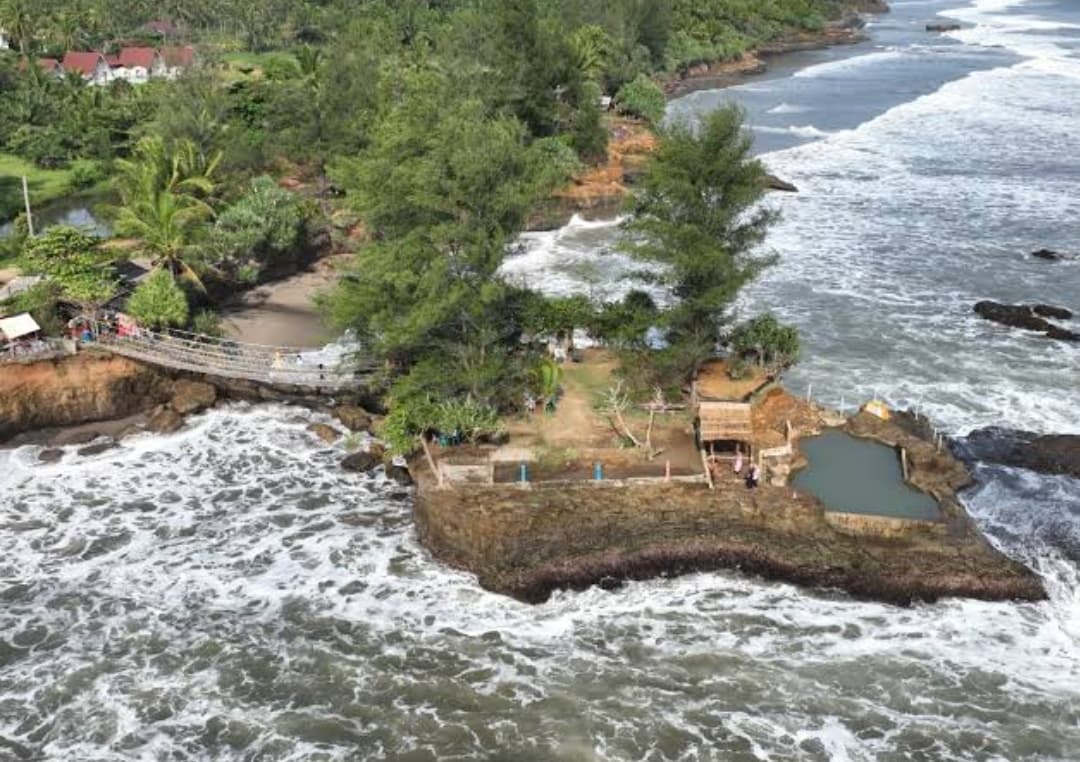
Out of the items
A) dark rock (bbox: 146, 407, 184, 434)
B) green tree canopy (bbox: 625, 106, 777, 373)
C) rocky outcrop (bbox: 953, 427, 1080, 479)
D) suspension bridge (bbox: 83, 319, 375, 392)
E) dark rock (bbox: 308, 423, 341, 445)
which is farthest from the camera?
suspension bridge (bbox: 83, 319, 375, 392)

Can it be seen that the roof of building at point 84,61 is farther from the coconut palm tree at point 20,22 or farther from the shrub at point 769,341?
the shrub at point 769,341

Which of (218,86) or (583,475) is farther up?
(218,86)

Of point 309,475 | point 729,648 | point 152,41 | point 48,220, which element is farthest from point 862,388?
point 152,41

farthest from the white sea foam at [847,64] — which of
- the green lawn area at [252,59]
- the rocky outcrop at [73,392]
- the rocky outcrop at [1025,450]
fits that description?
the rocky outcrop at [73,392]

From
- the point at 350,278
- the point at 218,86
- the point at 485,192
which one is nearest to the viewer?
the point at 485,192

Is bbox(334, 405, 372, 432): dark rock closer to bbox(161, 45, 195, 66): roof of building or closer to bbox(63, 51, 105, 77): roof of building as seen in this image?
bbox(161, 45, 195, 66): roof of building

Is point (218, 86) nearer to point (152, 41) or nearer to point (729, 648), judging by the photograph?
point (152, 41)

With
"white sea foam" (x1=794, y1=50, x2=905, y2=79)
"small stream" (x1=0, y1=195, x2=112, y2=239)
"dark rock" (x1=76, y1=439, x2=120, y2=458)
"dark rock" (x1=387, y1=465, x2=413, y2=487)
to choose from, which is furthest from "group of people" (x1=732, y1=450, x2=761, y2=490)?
"white sea foam" (x1=794, y1=50, x2=905, y2=79)
